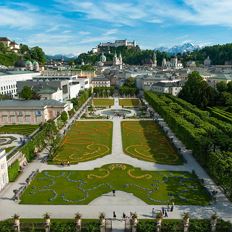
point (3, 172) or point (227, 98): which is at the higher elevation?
point (227, 98)

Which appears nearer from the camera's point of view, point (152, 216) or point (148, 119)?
point (152, 216)

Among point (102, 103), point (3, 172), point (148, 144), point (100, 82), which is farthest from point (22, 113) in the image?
point (100, 82)

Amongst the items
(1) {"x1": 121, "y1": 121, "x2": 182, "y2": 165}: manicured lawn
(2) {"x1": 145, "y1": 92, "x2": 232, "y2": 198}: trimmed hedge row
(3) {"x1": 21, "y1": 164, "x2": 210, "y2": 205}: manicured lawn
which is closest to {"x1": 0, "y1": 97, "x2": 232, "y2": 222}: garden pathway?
(3) {"x1": 21, "y1": 164, "x2": 210, "y2": 205}: manicured lawn

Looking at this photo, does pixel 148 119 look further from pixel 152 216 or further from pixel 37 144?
pixel 152 216

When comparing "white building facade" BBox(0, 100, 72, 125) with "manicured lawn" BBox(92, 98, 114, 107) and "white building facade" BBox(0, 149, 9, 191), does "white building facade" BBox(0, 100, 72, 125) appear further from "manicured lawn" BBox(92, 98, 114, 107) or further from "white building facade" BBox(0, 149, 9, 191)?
"manicured lawn" BBox(92, 98, 114, 107)

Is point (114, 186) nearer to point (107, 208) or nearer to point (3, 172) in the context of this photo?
point (107, 208)

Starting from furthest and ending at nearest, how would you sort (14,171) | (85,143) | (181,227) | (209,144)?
(85,143) → (209,144) → (14,171) → (181,227)

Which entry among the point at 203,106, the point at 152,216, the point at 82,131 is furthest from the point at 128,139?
the point at 203,106
